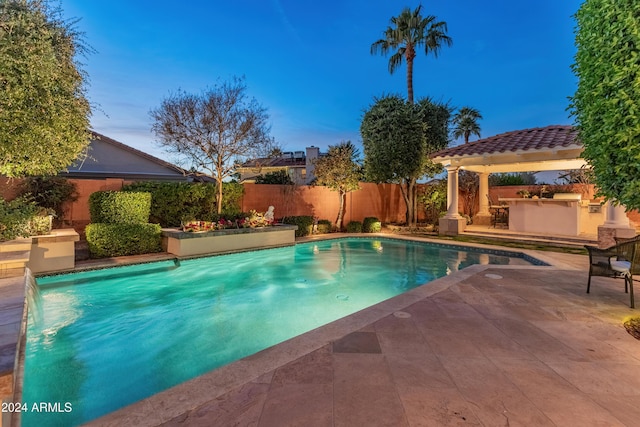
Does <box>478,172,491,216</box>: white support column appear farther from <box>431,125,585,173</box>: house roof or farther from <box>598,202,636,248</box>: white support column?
<box>598,202,636,248</box>: white support column

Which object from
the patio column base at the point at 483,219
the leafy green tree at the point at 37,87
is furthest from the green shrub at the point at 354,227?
the leafy green tree at the point at 37,87

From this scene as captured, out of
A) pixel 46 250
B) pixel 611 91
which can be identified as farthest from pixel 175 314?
pixel 611 91

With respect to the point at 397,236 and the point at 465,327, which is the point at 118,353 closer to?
the point at 465,327

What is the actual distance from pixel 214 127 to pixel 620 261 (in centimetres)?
1056

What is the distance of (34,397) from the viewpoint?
3.02 m

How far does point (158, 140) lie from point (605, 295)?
12.0 meters

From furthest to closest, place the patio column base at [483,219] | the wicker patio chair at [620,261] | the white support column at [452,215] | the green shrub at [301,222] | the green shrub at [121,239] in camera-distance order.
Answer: the patio column base at [483,219] < the white support column at [452,215] < the green shrub at [301,222] < the green shrub at [121,239] < the wicker patio chair at [620,261]

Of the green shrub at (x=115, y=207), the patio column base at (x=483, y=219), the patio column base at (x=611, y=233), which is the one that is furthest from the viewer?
the patio column base at (x=483, y=219)

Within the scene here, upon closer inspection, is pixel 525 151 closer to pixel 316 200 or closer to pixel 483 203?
pixel 483 203

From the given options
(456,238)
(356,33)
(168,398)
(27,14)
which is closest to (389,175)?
(456,238)

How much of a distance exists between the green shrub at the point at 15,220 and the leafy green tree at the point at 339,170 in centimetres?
933

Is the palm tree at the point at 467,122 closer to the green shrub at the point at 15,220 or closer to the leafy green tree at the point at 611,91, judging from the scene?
the leafy green tree at the point at 611,91

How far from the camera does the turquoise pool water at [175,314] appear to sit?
3.30 m

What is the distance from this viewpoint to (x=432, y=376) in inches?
104
